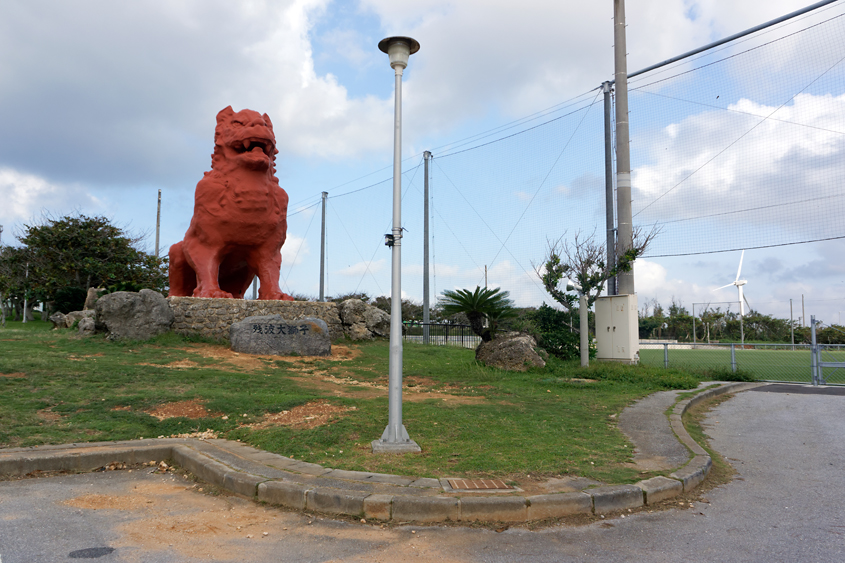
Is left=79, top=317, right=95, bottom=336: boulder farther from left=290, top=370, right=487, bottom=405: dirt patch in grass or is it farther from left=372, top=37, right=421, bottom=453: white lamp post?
left=372, top=37, right=421, bottom=453: white lamp post

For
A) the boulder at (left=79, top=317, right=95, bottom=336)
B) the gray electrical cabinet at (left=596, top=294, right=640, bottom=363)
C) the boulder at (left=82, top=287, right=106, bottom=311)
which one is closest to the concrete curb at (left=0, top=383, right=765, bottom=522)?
the gray electrical cabinet at (left=596, top=294, right=640, bottom=363)

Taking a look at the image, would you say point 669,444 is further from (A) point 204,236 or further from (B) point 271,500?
(A) point 204,236

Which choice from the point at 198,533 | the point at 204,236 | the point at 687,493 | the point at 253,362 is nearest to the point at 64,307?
the point at 204,236

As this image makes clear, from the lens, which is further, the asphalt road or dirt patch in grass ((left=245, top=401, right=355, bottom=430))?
dirt patch in grass ((left=245, top=401, right=355, bottom=430))

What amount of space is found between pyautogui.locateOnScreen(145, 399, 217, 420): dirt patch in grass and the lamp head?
4.71 m

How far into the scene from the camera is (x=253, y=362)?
11664 mm

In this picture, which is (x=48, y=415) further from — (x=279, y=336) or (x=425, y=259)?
(x=425, y=259)

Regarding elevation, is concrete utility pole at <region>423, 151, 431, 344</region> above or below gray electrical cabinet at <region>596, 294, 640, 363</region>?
above

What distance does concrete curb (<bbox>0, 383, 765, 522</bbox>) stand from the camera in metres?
3.84

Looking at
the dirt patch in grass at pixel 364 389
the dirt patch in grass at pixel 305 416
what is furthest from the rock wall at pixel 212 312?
the dirt patch in grass at pixel 305 416

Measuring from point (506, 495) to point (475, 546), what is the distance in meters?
0.65

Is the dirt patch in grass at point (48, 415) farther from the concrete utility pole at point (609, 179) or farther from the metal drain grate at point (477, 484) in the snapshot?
the concrete utility pole at point (609, 179)

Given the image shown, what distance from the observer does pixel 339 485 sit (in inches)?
165

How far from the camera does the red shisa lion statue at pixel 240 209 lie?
13539 millimetres
